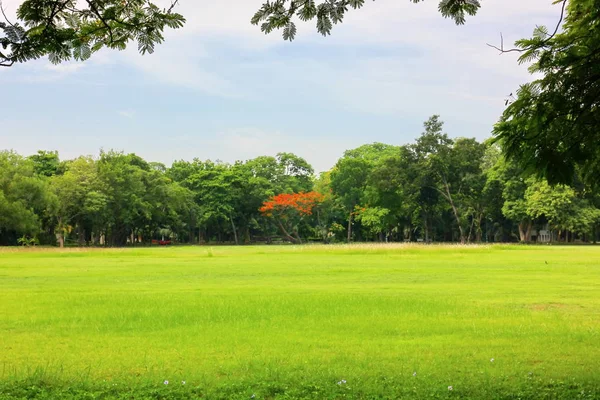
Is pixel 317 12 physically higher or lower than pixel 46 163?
lower

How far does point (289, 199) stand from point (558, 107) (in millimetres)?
63174

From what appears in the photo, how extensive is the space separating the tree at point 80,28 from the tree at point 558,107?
4.02 m

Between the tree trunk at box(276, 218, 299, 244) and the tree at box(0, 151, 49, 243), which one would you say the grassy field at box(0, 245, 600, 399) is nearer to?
the tree at box(0, 151, 49, 243)

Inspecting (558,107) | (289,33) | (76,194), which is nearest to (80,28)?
(289,33)

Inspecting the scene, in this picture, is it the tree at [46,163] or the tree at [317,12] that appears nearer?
the tree at [317,12]

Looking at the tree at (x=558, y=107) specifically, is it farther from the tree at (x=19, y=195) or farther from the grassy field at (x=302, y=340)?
the tree at (x=19, y=195)

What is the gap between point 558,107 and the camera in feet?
22.1

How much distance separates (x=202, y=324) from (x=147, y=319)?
1.28 metres

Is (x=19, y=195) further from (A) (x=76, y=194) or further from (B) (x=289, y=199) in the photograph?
(B) (x=289, y=199)

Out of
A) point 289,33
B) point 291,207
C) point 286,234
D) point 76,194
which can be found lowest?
point 286,234

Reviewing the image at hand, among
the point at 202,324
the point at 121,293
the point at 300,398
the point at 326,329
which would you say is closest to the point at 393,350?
the point at 326,329

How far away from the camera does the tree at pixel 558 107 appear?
6523mm

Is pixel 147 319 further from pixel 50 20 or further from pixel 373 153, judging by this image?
pixel 373 153

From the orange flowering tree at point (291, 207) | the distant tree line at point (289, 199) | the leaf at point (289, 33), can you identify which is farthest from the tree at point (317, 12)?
the orange flowering tree at point (291, 207)
